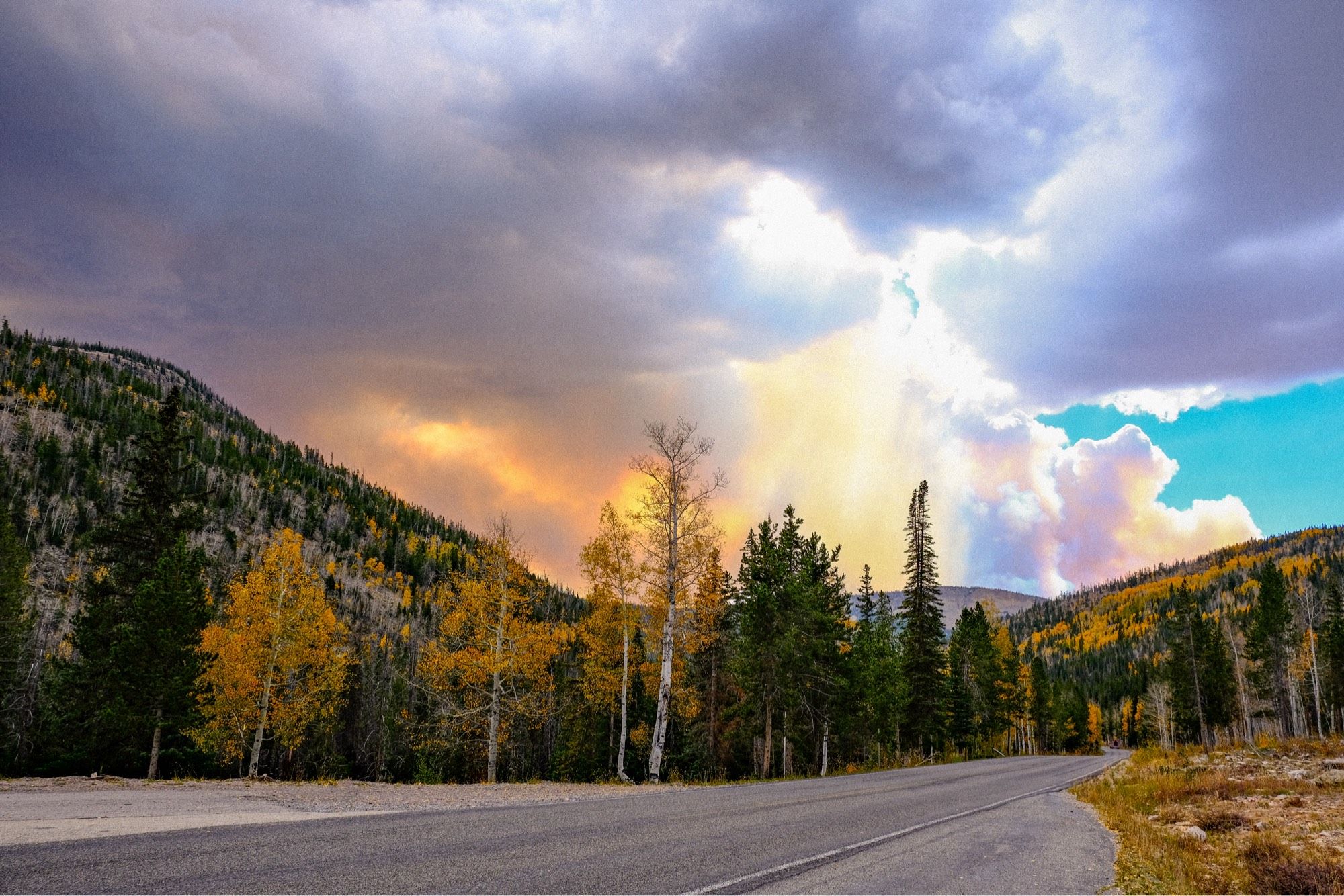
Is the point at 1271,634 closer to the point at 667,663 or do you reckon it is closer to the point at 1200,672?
the point at 1200,672

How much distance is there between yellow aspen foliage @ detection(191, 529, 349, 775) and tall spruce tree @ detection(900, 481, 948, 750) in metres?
39.9

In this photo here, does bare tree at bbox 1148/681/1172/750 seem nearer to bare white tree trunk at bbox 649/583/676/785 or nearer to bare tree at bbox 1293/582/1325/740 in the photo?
bare tree at bbox 1293/582/1325/740

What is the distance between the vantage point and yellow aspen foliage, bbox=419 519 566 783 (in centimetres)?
2739

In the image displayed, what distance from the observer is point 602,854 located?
322 inches

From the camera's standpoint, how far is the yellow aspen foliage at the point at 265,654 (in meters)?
31.5

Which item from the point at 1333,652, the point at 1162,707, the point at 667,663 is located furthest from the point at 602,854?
the point at 1162,707

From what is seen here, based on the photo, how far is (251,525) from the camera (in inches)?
7480

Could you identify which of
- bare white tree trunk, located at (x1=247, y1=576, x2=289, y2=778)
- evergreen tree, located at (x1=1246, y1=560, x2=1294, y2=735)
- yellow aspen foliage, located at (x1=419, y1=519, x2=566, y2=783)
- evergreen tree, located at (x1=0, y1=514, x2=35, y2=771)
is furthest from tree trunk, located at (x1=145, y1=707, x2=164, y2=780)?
evergreen tree, located at (x1=1246, y1=560, x2=1294, y2=735)

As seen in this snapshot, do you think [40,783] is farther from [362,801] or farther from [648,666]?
[648,666]

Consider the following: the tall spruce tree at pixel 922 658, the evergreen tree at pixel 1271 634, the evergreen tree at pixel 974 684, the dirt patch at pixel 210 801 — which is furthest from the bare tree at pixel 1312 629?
the dirt patch at pixel 210 801

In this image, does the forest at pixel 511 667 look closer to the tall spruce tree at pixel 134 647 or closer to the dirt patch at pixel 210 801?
the tall spruce tree at pixel 134 647

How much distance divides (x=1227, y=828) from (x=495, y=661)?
23167mm

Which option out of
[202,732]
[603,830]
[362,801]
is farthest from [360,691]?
[603,830]

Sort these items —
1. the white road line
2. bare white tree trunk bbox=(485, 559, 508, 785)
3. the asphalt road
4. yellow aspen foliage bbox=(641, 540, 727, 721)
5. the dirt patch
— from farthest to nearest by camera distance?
1. bare white tree trunk bbox=(485, 559, 508, 785)
2. yellow aspen foliage bbox=(641, 540, 727, 721)
3. the dirt patch
4. the white road line
5. the asphalt road
